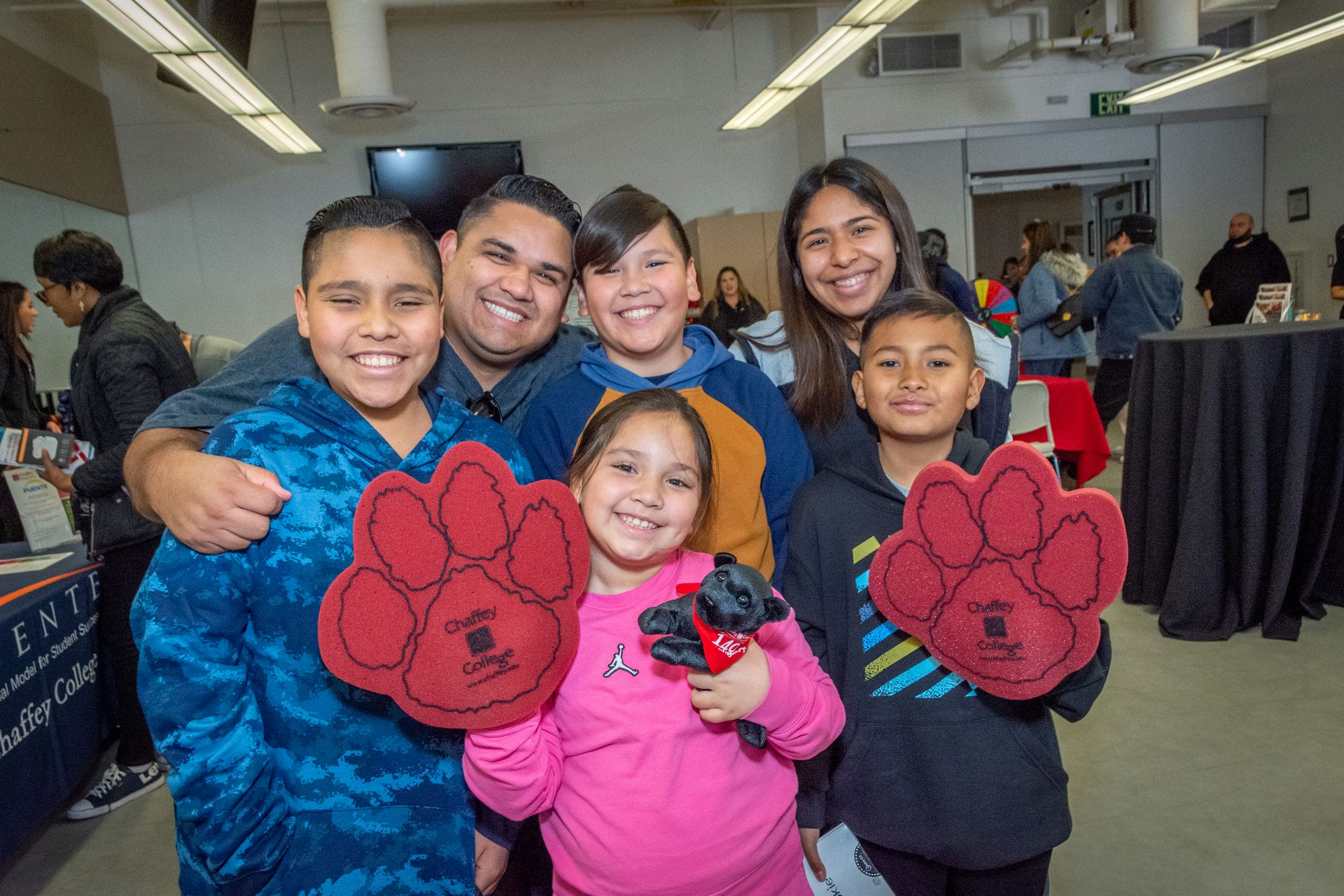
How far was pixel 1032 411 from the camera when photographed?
405 centimetres

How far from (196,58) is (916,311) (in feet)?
14.2

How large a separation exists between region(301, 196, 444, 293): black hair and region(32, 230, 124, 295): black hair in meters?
1.92

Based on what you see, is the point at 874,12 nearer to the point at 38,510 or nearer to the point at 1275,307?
the point at 1275,307

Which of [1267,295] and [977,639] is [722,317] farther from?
[977,639]

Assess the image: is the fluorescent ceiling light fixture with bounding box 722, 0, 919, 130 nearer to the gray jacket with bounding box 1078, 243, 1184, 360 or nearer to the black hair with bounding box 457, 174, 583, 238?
the gray jacket with bounding box 1078, 243, 1184, 360

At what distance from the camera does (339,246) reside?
1085mm

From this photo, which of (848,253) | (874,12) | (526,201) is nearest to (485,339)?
(526,201)

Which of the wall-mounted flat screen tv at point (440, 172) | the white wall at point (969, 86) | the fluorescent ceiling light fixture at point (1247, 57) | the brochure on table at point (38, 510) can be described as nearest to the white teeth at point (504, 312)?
the brochure on table at point (38, 510)

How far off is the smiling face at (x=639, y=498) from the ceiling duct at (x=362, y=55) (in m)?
5.63

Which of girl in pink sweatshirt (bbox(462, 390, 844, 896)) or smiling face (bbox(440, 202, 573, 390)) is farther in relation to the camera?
smiling face (bbox(440, 202, 573, 390))

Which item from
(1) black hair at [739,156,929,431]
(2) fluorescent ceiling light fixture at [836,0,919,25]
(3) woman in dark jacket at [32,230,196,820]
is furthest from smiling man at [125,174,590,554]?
(2) fluorescent ceiling light fixture at [836,0,919,25]

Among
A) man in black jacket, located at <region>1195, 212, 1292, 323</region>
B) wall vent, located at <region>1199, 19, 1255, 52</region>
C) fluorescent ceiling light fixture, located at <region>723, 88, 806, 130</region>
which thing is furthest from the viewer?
wall vent, located at <region>1199, 19, 1255, 52</region>

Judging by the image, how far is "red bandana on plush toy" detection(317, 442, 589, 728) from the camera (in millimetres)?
917

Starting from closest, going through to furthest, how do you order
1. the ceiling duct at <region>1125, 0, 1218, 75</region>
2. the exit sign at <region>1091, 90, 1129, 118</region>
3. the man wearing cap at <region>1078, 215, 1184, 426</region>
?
the man wearing cap at <region>1078, 215, 1184, 426</region> < the ceiling duct at <region>1125, 0, 1218, 75</region> < the exit sign at <region>1091, 90, 1129, 118</region>
